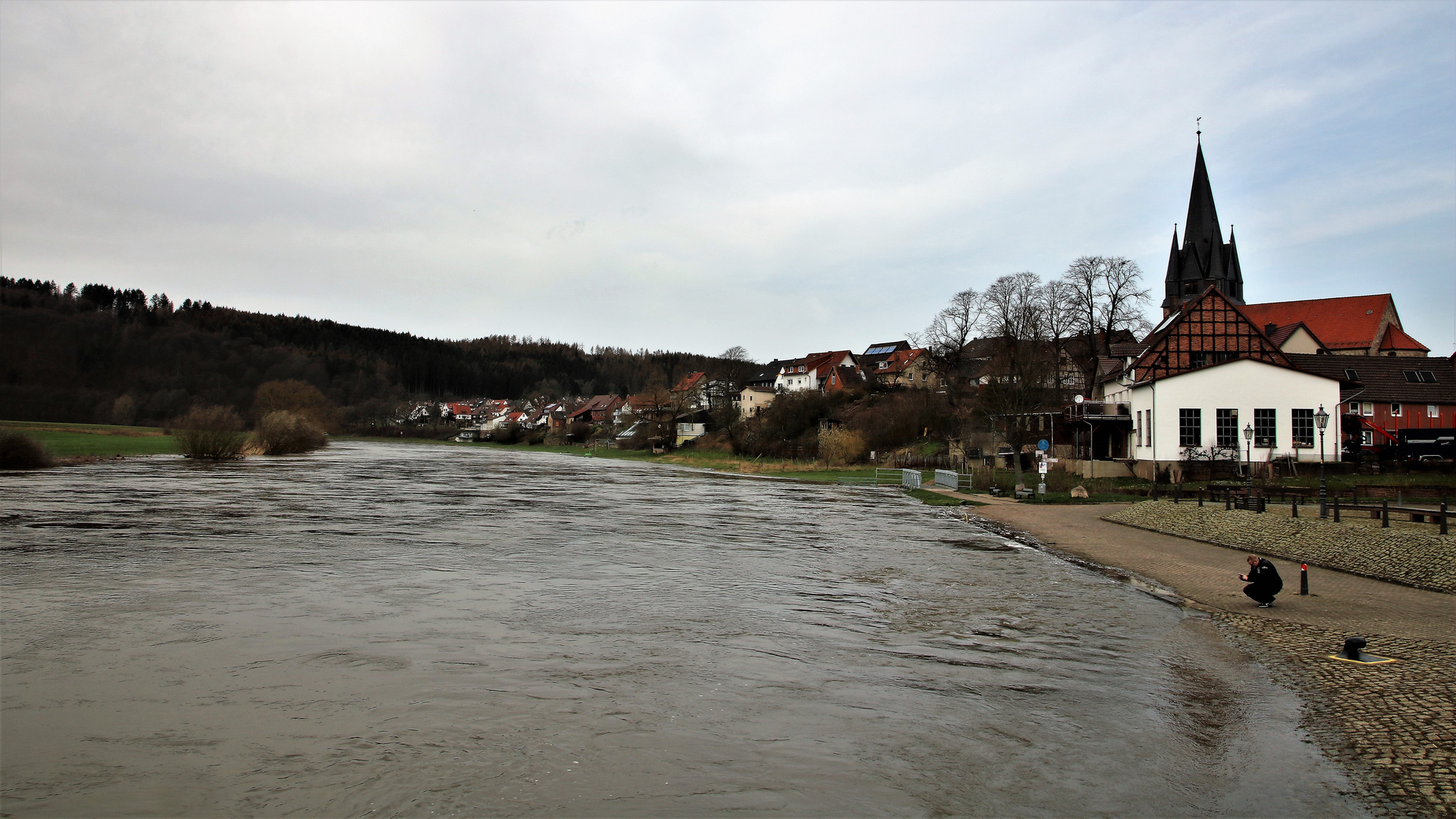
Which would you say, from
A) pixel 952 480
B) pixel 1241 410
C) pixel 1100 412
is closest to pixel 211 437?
pixel 952 480

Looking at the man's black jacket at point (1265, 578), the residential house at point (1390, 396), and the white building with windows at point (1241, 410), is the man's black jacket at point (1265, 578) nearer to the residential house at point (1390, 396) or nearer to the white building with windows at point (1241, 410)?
the white building with windows at point (1241, 410)

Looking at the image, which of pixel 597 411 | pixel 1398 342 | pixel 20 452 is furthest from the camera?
pixel 597 411

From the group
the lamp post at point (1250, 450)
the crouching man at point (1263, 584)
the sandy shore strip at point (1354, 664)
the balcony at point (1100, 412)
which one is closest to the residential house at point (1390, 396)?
the lamp post at point (1250, 450)

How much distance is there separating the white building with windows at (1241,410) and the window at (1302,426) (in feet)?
0.12

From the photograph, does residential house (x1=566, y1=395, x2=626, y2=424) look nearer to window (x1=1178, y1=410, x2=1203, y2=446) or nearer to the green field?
the green field

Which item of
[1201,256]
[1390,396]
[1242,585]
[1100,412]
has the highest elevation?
[1201,256]

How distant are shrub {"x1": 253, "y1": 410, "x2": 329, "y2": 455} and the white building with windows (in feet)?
226

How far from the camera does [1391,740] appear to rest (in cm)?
888

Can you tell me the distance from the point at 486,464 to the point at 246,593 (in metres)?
62.6

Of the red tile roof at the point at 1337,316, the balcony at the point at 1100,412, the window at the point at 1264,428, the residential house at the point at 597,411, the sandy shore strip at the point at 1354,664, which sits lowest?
the sandy shore strip at the point at 1354,664

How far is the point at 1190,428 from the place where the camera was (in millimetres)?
45406

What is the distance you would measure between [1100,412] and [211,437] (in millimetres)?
62735

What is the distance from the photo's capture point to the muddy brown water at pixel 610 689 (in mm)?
7602

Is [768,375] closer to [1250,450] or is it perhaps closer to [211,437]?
[211,437]
